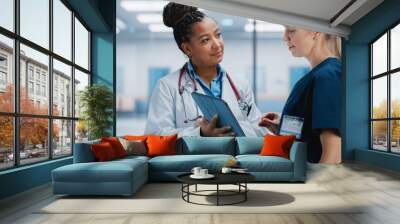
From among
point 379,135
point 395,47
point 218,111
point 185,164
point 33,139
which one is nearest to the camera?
point 33,139

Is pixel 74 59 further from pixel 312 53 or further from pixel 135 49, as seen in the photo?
pixel 312 53

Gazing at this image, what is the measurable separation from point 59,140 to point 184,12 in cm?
386

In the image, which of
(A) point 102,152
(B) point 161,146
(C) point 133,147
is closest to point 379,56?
(B) point 161,146

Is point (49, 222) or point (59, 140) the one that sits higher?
point (59, 140)

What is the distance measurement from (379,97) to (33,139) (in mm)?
7308

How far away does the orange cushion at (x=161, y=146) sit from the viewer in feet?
22.0

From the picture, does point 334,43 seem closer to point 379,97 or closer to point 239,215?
point 379,97

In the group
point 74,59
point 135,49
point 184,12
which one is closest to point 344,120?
point 184,12

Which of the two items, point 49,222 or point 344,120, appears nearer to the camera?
point 49,222

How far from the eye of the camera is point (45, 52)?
6203mm

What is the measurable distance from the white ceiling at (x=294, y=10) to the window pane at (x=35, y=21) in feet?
7.81

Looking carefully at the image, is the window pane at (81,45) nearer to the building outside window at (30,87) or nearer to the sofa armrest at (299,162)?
the building outside window at (30,87)

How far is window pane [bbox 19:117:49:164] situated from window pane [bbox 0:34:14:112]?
0.46 meters

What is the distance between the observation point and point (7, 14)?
5078 mm
